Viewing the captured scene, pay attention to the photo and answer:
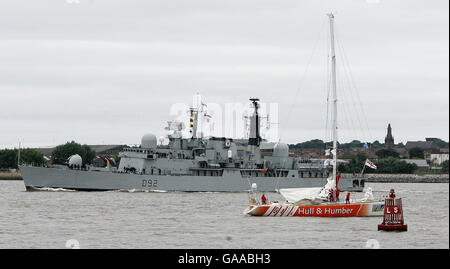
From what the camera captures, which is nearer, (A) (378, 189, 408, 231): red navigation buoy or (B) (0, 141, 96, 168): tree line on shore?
(A) (378, 189, 408, 231): red navigation buoy

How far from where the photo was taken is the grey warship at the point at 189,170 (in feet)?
230

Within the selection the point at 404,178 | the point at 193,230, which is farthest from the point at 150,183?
the point at 404,178

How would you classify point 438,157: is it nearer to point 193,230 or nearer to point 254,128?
point 254,128

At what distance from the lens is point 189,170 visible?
7438 cm

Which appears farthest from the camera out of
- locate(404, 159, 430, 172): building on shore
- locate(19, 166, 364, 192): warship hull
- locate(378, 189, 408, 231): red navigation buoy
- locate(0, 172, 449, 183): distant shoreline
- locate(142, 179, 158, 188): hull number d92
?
locate(404, 159, 430, 172): building on shore

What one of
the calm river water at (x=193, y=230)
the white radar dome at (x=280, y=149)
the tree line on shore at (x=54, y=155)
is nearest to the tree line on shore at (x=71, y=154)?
the tree line on shore at (x=54, y=155)

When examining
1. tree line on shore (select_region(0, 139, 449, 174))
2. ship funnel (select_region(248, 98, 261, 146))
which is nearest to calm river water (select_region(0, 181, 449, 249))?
ship funnel (select_region(248, 98, 261, 146))

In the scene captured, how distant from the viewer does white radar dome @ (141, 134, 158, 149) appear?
74.4 m

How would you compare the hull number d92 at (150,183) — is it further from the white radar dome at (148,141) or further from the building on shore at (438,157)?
the building on shore at (438,157)

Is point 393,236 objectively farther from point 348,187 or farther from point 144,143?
point 348,187

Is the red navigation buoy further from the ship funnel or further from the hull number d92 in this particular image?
the ship funnel

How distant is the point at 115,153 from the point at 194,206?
372 feet

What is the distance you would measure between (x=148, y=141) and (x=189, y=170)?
195 inches
